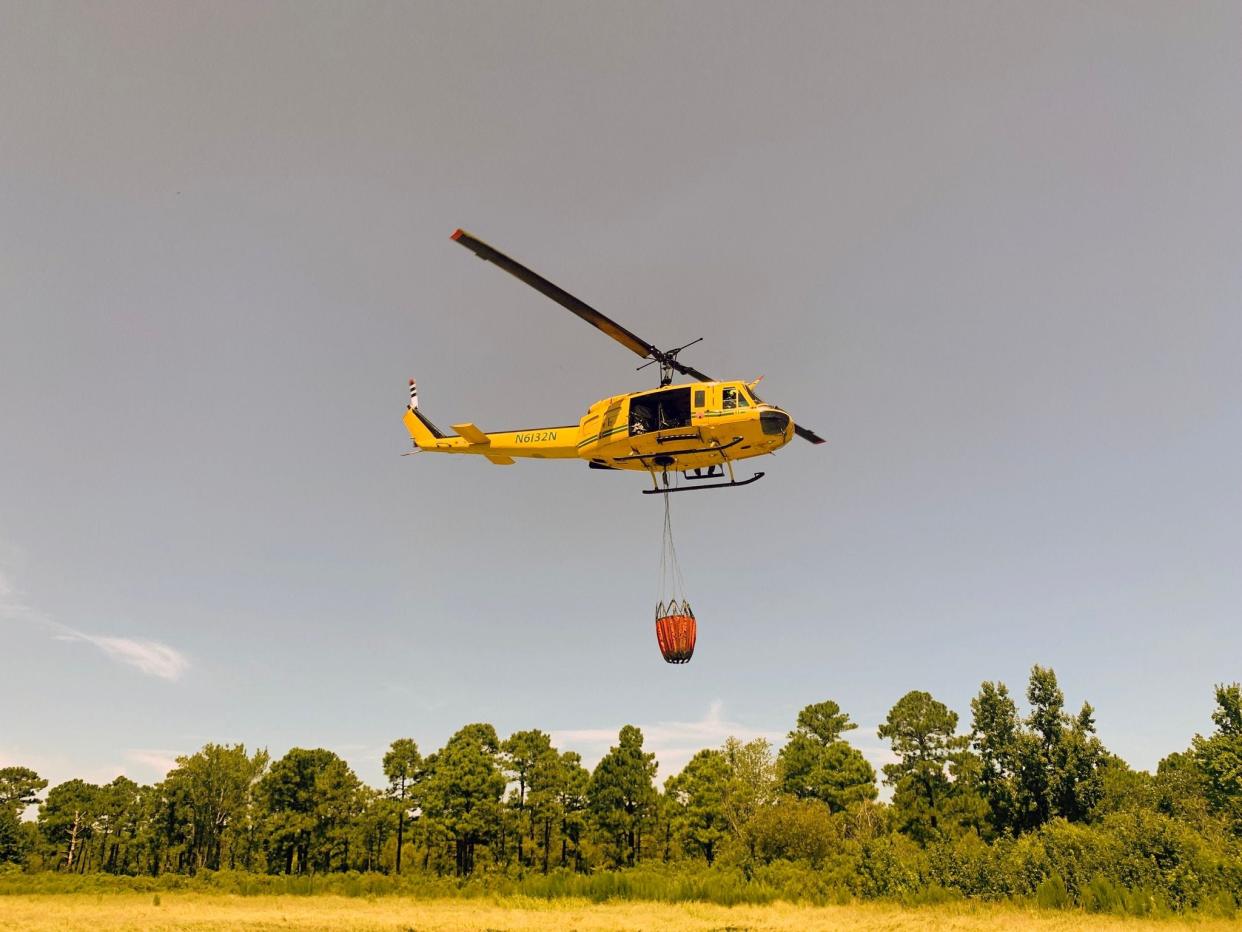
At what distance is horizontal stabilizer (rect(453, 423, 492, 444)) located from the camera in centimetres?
2397

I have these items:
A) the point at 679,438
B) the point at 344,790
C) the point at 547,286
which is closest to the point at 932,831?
the point at 344,790

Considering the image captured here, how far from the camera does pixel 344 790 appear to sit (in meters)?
56.7

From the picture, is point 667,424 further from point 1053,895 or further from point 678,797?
point 678,797

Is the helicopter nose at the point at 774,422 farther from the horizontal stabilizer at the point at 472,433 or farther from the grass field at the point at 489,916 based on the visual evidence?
the grass field at the point at 489,916

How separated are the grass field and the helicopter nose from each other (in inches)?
634

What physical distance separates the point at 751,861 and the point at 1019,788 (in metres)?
25.7

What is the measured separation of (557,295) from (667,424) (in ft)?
15.1

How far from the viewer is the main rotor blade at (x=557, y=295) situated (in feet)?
55.0

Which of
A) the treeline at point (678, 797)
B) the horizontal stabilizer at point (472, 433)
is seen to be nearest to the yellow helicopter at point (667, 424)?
the horizontal stabilizer at point (472, 433)

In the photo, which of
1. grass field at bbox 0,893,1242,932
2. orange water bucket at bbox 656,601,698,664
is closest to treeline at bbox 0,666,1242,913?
grass field at bbox 0,893,1242,932

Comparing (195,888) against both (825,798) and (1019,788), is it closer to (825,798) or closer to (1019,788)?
(825,798)

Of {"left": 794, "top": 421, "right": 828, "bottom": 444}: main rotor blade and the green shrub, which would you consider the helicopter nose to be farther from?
the green shrub

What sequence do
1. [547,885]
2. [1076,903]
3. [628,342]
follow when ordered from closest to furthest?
[628,342] → [1076,903] → [547,885]


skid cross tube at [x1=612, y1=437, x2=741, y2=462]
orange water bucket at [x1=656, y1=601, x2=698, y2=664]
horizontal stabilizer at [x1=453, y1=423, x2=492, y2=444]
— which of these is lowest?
orange water bucket at [x1=656, y1=601, x2=698, y2=664]
